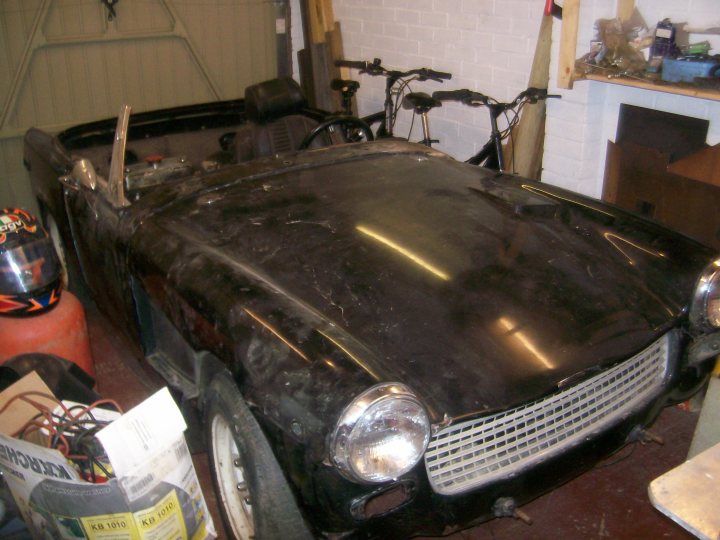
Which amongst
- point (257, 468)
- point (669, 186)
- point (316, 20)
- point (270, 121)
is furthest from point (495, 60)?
point (257, 468)

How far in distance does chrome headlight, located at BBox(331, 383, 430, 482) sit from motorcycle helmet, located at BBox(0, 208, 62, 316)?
1.79 m

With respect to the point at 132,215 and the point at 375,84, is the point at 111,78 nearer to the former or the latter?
the point at 375,84

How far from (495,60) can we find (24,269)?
3.33 m

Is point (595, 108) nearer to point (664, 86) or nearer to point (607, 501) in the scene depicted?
point (664, 86)

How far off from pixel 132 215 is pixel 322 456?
1337 millimetres

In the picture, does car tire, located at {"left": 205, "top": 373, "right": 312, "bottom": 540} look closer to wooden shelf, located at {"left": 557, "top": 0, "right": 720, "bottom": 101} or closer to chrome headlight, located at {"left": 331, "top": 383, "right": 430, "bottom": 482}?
chrome headlight, located at {"left": 331, "top": 383, "right": 430, "bottom": 482}

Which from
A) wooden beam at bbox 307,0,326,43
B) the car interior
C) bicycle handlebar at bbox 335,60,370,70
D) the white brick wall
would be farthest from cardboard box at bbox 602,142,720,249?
wooden beam at bbox 307,0,326,43

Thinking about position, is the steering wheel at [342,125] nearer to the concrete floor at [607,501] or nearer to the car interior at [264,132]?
the car interior at [264,132]

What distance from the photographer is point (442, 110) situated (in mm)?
5211

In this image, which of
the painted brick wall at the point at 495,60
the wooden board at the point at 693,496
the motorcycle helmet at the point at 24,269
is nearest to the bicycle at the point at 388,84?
the painted brick wall at the point at 495,60

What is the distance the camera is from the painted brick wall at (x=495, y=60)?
368 cm

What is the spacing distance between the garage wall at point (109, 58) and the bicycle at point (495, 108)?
7.44 ft

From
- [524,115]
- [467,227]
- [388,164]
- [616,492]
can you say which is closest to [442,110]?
[524,115]

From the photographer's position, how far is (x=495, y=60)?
4.65 metres
